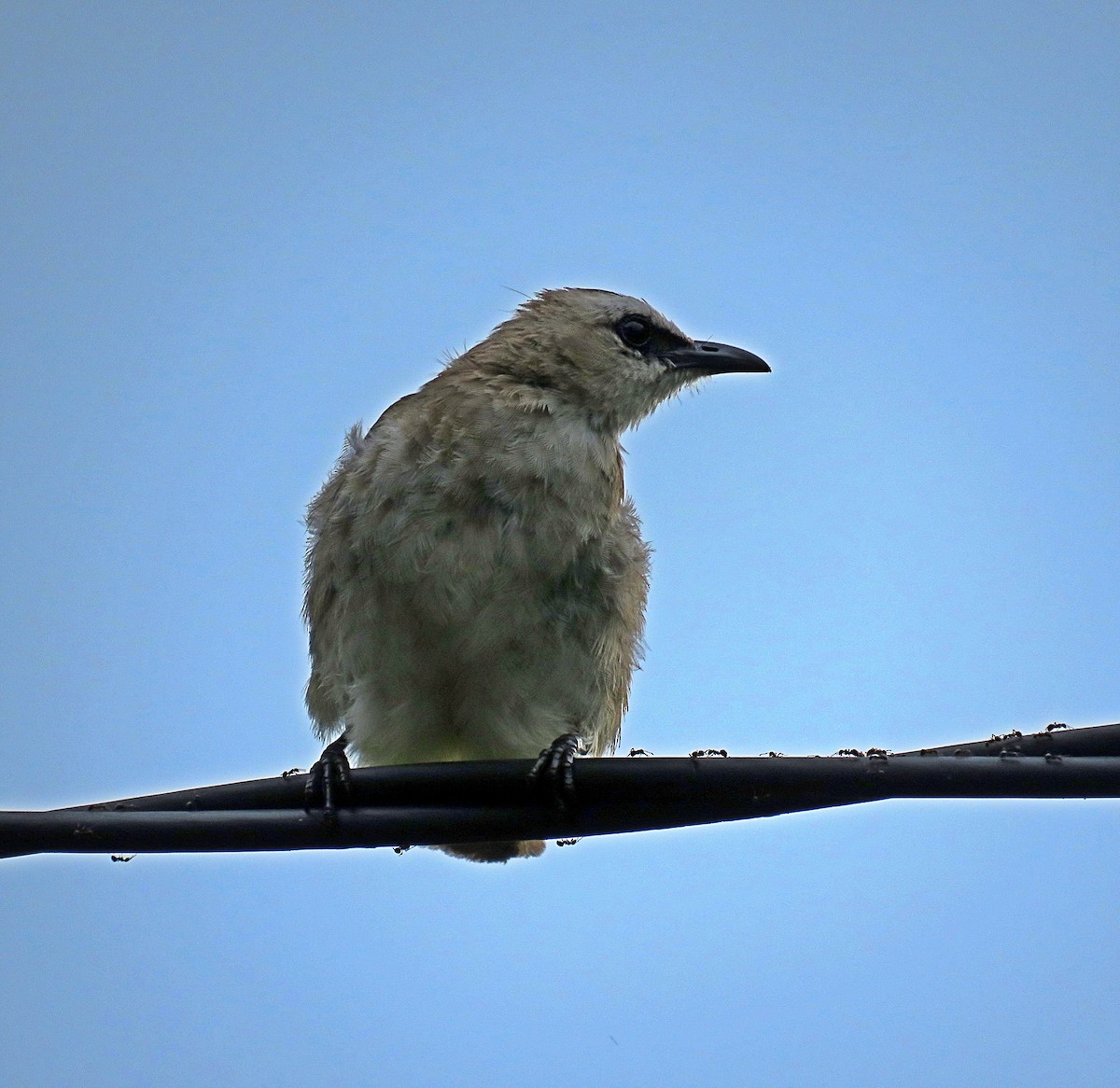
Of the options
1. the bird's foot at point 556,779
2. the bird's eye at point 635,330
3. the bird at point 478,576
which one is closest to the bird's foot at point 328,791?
the bird's foot at point 556,779

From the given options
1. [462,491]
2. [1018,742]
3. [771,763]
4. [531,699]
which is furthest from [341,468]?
[1018,742]

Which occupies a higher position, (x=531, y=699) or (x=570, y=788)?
(x=531, y=699)

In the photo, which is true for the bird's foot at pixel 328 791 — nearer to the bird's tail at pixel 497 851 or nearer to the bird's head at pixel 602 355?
the bird's tail at pixel 497 851

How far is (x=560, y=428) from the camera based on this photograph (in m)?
5.25

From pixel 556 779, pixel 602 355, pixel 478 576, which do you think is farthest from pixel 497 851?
pixel 602 355

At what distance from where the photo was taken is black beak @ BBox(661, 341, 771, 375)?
608cm

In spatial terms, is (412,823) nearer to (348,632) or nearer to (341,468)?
(348,632)

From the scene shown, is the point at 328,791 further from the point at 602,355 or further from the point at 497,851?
the point at 602,355

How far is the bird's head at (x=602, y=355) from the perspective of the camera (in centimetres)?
551

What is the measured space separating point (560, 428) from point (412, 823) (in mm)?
2301

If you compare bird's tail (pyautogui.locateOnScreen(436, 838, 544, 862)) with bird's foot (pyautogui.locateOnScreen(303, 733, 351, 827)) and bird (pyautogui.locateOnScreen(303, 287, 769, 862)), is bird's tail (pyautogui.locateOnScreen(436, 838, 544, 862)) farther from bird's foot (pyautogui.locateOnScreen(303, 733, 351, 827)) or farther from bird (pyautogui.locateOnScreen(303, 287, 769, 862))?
bird's foot (pyautogui.locateOnScreen(303, 733, 351, 827))

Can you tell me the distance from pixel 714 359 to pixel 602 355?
0.68 metres

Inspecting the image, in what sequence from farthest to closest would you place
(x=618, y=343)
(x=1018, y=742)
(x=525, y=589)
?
(x=618, y=343)
(x=525, y=589)
(x=1018, y=742)

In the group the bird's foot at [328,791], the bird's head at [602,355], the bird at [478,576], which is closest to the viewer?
Result: the bird's foot at [328,791]
